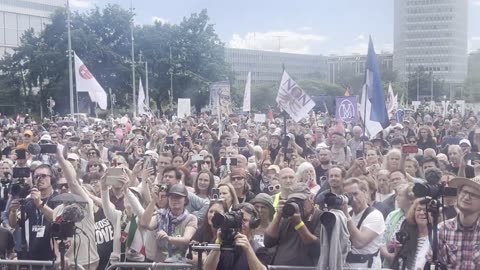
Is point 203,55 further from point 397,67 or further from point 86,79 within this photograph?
point 397,67

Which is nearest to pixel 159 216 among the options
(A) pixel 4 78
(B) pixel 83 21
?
(B) pixel 83 21

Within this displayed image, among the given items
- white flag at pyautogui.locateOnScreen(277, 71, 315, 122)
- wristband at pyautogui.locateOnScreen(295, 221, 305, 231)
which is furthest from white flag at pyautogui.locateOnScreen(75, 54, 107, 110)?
wristband at pyautogui.locateOnScreen(295, 221, 305, 231)

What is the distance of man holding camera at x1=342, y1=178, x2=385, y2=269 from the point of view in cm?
562

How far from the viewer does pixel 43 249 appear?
641 centimetres

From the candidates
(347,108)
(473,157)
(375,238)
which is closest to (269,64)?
(347,108)

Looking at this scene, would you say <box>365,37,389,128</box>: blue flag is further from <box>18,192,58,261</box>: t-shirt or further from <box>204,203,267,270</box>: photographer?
<box>204,203,267,270</box>: photographer

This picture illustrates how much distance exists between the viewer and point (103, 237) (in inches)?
263

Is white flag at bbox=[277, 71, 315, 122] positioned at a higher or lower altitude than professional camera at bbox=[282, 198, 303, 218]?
higher

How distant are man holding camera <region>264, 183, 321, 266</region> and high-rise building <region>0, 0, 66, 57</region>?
6547cm

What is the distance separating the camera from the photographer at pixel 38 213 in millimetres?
6375

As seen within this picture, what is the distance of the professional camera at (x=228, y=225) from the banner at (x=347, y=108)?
38.7ft

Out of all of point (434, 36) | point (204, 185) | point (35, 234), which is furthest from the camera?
point (434, 36)

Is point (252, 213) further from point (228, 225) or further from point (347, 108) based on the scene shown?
point (347, 108)

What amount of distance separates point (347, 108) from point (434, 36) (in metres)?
113
